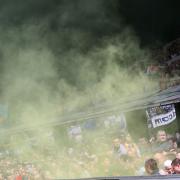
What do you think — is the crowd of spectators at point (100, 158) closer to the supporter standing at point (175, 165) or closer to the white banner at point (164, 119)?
the supporter standing at point (175, 165)

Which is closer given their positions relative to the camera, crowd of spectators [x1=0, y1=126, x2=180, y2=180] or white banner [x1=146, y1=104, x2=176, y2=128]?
white banner [x1=146, y1=104, x2=176, y2=128]

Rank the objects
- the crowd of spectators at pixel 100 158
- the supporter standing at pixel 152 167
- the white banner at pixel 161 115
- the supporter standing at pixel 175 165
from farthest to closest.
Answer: the crowd of spectators at pixel 100 158
the white banner at pixel 161 115
the supporter standing at pixel 152 167
the supporter standing at pixel 175 165

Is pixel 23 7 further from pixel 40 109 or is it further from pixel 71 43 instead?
pixel 40 109

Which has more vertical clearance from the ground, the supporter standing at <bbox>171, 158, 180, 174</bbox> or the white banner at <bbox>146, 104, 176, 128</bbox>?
the white banner at <bbox>146, 104, 176, 128</bbox>

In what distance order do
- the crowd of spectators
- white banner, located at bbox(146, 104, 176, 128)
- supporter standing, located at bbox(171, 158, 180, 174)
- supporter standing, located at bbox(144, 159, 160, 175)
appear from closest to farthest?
supporter standing, located at bbox(171, 158, 180, 174) < supporter standing, located at bbox(144, 159, 160, 175) < white banner, located at bbox(146, 104, 176, 128) < the crowd of spectators

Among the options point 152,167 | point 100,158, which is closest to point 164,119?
point 152,167

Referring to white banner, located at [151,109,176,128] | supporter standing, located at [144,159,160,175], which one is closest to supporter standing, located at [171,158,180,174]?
supporter standing, located at [144,159,160,175]

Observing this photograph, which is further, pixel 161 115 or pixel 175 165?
pixel 161 115

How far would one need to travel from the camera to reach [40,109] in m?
8.00

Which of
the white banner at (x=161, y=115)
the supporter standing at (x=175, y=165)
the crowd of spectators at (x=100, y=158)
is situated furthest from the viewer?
the crowd of spectators at (x=100, y=158)

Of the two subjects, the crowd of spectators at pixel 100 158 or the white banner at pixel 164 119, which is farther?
the crowd of spectators at pixel 100 158

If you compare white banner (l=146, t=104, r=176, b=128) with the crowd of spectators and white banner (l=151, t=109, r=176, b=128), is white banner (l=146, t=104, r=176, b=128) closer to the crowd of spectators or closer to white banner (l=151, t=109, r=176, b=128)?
white banner (l=151, t=109, r=176, b=128)

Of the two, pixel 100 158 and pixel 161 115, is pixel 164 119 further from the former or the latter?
pixel 100 158

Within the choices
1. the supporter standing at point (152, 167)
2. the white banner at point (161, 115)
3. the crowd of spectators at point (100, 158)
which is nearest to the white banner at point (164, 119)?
the white banner at point (161, 115)
